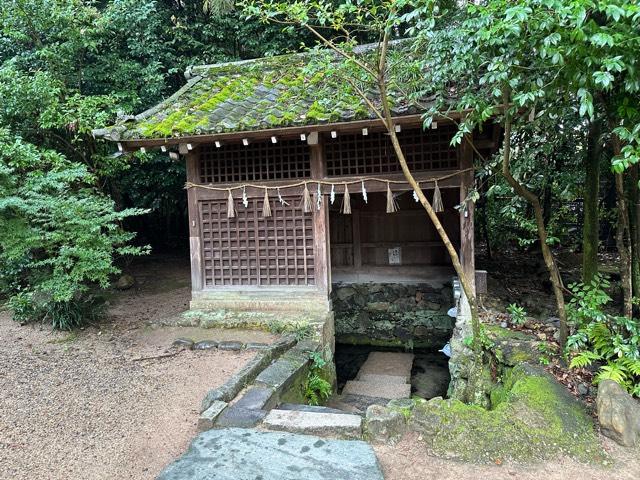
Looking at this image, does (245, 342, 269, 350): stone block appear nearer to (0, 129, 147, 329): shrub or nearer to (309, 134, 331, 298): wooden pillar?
(309, 134, 331, 298): wooden pillar

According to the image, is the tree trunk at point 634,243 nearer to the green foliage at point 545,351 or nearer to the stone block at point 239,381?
the green foliage at point 545,351

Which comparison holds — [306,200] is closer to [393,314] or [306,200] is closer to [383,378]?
[383,378]

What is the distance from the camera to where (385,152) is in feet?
23.4

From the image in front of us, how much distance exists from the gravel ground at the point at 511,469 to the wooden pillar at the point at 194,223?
5349mm

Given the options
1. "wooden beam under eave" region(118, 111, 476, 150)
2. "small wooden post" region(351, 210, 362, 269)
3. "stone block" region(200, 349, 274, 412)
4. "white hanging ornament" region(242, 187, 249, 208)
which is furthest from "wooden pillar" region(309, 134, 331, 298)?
"small wooden post" region(351, 210, 362, 269)

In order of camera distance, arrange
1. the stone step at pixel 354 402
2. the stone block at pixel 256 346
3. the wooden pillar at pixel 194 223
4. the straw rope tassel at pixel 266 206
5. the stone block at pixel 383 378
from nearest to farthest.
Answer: the stone block at pixel 256 346, the stone step at pixel 354 402, the straw rope tassel at pixel 266 206, the wooden pillar at pixel 194 223, the stone block at pixel 383 378

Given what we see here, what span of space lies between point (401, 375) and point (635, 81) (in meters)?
6.50

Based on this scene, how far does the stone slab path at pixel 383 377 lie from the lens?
7.29 m

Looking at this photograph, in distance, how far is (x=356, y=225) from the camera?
10.6m

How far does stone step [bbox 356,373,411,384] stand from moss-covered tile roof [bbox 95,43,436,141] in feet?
16.3

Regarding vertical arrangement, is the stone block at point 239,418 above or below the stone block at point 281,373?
below

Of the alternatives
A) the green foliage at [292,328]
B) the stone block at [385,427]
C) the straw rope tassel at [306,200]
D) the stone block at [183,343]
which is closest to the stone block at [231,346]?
the stone block at [183,343]

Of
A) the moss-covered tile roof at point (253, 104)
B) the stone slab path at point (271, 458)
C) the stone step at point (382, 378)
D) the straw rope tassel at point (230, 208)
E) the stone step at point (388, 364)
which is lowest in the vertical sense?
the stone step at point (388, 364)

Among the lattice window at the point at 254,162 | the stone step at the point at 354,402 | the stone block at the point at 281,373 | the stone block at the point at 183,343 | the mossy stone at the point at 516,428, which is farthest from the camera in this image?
the lattice window at the point at 254,162
